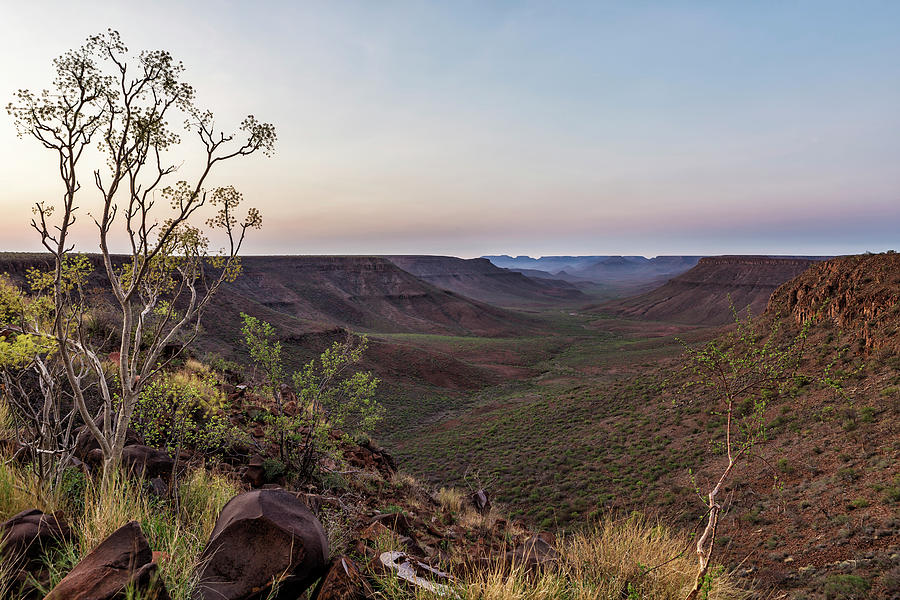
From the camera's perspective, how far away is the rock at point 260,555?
327cm

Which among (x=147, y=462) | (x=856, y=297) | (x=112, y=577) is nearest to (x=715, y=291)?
(x=856, y=297)

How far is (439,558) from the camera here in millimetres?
5082

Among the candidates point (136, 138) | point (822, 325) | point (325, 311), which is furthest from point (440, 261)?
point (136, 138)

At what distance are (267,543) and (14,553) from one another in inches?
78.0

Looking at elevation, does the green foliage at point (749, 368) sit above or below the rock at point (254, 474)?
above

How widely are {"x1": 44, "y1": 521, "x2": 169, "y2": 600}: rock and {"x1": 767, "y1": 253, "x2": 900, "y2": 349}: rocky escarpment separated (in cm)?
2096

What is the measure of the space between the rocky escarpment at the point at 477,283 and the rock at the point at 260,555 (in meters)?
158

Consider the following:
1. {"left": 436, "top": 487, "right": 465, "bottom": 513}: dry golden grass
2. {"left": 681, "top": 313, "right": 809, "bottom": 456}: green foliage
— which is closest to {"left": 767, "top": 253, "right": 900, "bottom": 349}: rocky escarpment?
{"left": 681, "top": 313, "right": 809, "bottom": 456}: green foliage

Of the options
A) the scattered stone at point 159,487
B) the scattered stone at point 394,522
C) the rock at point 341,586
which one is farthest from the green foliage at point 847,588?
the scattered stone at point 159,487

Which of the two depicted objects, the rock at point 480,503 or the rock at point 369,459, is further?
the rock at point 369,459

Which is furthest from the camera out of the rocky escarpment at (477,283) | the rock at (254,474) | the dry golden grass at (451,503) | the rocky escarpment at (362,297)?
the rocky escarpment at (477,283)

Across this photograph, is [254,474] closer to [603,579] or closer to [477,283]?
[603,579]

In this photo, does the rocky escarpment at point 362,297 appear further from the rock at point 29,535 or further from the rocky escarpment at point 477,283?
the rock at point 29,535

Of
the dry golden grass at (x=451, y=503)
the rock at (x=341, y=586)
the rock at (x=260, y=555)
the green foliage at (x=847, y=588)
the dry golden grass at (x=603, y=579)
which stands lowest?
the dry golden grass at (x=451, y=503)
